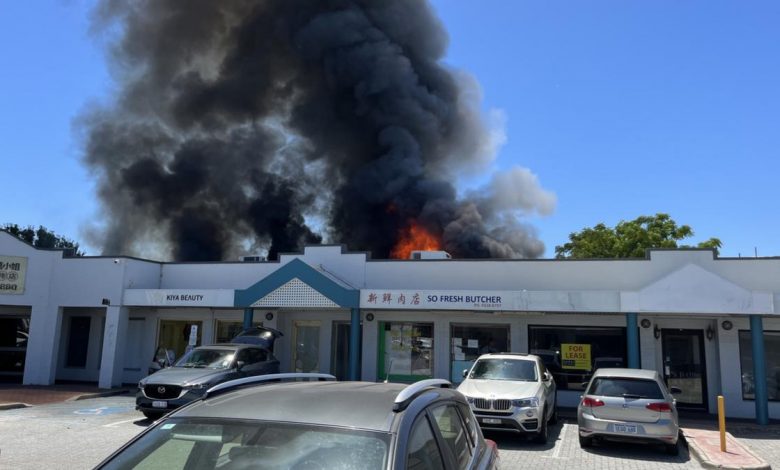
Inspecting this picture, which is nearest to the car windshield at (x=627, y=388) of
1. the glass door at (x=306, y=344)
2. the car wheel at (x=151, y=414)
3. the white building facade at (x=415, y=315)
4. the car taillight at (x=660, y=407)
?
the car taillight at (x=660, y=407)

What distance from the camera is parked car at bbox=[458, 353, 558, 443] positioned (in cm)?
1116

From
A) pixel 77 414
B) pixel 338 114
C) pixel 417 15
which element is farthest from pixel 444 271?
pixel 417 15

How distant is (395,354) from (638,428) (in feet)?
30.8

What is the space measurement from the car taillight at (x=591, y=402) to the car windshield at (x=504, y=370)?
1841 millimetres

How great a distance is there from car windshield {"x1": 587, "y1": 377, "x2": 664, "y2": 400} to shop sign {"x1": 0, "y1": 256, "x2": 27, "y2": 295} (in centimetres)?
1937

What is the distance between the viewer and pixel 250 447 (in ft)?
8.92

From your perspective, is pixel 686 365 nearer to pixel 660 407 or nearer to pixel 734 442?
pixel 734 442

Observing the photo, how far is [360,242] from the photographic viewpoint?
45.6 meters

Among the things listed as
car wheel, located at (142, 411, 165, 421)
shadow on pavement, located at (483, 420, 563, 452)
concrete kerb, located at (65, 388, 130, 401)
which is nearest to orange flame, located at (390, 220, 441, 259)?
concrete kerb, located at (65, 388, 130, 401)

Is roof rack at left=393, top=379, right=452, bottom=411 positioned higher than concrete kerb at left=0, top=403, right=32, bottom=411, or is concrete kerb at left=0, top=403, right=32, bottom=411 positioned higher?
roof rack at left=393, top=379, right=452, bottom=411

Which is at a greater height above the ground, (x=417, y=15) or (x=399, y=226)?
(x=417, y=15)

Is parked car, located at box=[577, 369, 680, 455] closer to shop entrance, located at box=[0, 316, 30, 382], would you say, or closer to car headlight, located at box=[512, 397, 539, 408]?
car headlight, located at box=[512, 397, 539, 408]

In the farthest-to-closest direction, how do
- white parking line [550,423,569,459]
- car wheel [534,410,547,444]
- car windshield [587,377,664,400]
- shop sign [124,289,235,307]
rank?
shop sign [124,289,235,307]
car wheel [534,410,547,444]
car windshield [587,377,664,400]
white parking line [550,423,569,459]

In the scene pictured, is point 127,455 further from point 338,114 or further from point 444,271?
point 338,114
